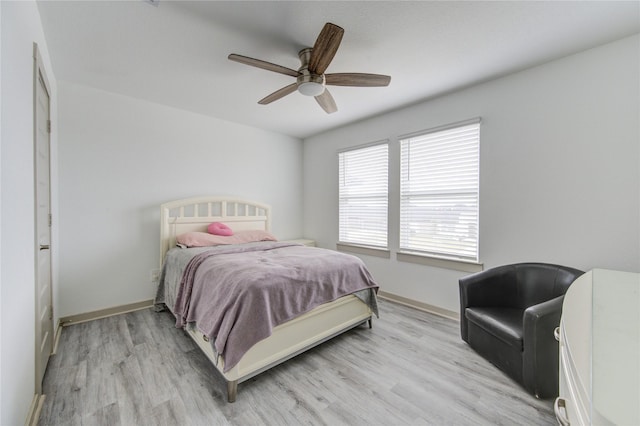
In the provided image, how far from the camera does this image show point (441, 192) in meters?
2.96

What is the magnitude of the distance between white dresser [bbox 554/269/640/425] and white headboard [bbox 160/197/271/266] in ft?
11.3

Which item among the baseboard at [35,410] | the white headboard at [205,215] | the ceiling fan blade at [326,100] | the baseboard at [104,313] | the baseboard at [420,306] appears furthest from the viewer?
the white headboard at [205,215]

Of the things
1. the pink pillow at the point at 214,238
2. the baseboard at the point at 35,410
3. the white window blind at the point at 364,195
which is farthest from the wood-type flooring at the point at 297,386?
the white window blind at the point at 364,195

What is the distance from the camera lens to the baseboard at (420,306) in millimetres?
2865

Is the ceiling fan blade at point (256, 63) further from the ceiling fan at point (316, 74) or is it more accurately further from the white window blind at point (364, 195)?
the white window blind at point (364, 195)

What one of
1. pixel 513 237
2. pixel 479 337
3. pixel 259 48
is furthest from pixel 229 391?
pixel 513 237

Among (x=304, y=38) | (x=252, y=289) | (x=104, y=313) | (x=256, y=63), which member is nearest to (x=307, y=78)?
(x=304, y=38)

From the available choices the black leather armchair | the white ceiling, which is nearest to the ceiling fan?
the white ceiling

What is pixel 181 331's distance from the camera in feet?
8.37

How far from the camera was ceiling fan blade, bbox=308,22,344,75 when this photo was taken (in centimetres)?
152

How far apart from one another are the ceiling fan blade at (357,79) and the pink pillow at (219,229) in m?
2.23

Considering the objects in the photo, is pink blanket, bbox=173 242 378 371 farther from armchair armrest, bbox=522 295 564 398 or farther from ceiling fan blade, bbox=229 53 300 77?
ceiling fan blade, bbox=229 53 300 77

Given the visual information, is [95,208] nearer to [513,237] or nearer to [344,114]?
[344,114]

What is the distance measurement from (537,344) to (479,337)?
21.1 inches
